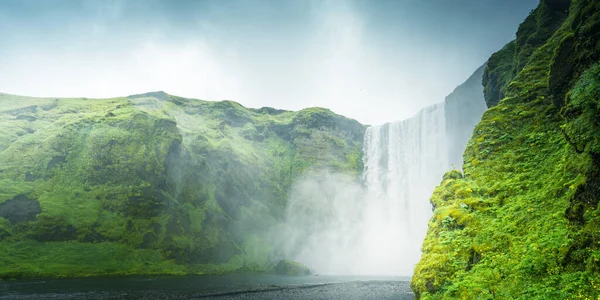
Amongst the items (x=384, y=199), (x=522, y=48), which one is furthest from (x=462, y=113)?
(x=522, y=48)

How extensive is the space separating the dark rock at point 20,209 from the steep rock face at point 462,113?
81816 millimetres

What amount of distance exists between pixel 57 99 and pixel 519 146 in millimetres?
118520

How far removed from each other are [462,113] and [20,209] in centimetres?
8885

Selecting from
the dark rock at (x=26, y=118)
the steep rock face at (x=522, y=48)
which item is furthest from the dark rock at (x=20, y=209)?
the steep rock face at (x=522, y=48)

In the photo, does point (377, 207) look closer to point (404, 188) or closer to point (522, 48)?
point (404, 188)

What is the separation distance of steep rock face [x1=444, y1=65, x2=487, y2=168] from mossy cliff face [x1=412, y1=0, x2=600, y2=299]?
44.3m

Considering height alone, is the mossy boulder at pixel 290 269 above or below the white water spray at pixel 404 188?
below

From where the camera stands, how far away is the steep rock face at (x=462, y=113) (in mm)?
64625

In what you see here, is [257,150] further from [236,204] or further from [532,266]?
[532,266]

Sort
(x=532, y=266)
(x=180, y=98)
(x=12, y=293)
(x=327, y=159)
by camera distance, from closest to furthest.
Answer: (x=532, y=266) < (x=12, y=293) < (x=327, y=159) < (x=180, y=98)

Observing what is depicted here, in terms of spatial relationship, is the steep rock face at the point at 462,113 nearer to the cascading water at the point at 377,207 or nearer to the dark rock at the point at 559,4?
the cascading water at the point at 377,207

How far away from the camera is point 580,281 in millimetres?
8648

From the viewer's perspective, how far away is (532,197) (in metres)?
13.6

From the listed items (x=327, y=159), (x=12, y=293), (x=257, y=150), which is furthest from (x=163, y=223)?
(x=327, y=159)
